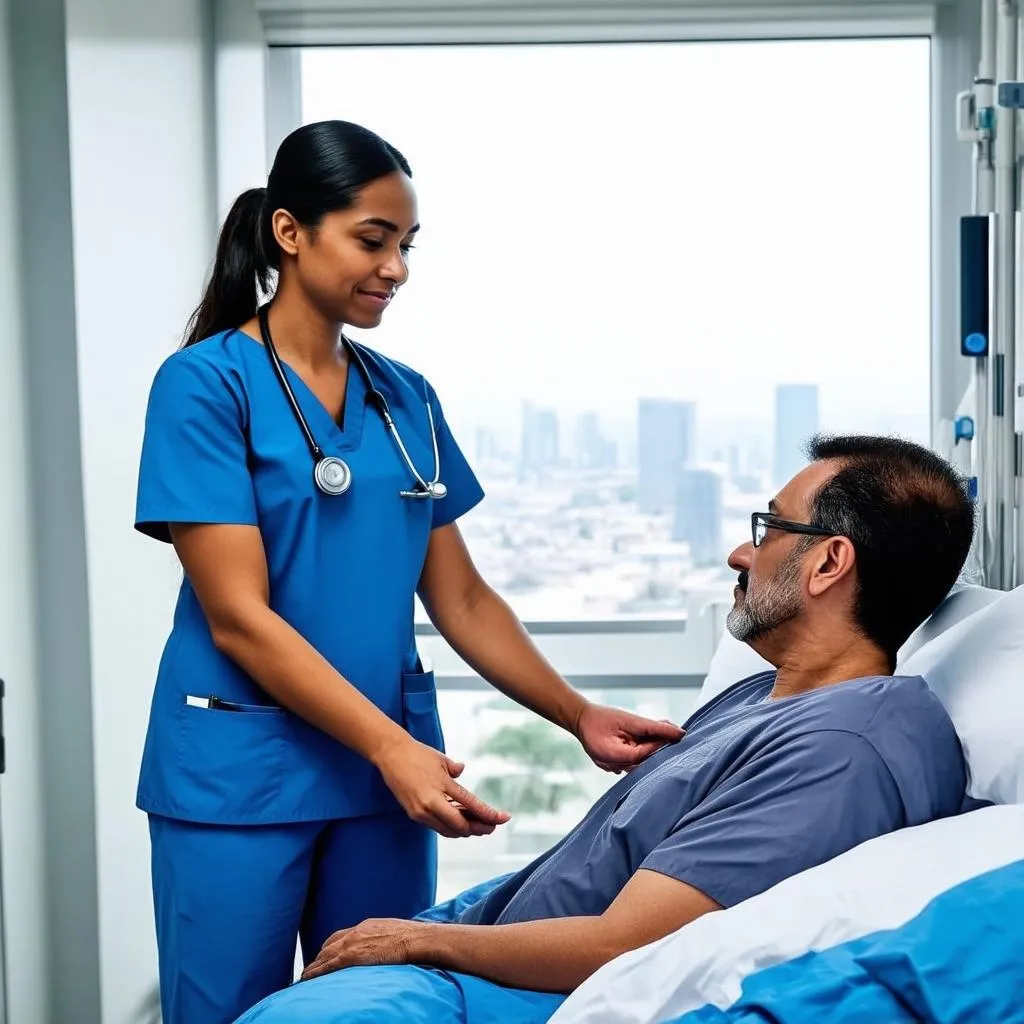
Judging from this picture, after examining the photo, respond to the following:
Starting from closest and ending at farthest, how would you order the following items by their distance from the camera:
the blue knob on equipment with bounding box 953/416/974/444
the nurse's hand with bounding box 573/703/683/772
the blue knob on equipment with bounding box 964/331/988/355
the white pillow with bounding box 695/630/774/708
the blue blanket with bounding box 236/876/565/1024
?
the blue blanket with bounding box 236/876/565/1024 < the nurse's hand with bounding box 573/703/683/772 < the white pillow with bounding box 695/630/774/708 < the blue knob on equipment with bounding box 964/331/988/355 < the blue knob on equipment with bounding box 953/416/974/444

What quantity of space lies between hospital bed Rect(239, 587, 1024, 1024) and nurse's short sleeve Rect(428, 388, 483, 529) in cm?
69

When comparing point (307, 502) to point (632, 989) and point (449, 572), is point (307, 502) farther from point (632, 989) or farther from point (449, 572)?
point (632, 989)

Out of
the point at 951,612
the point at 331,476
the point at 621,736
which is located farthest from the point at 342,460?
the point at 951,612

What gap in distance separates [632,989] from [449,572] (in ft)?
2.66

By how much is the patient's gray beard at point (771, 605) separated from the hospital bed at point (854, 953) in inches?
7.8

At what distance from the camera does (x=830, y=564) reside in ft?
4.30

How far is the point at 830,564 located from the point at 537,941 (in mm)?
495

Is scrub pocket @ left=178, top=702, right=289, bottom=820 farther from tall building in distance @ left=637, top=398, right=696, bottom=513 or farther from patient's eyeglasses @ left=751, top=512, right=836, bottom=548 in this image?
tall building in distance @ left=637, top=398, right=696, bottom=513

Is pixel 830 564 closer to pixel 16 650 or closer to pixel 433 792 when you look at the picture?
pixel 433 792

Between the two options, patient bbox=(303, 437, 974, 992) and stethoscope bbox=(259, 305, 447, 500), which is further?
stethoscope bbox=(259, 305, 447, 500)

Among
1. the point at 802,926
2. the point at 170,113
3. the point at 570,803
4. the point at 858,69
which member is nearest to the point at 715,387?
the point at 858,69

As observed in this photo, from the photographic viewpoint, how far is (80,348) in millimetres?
2002

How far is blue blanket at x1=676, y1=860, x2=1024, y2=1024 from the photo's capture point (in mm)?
838

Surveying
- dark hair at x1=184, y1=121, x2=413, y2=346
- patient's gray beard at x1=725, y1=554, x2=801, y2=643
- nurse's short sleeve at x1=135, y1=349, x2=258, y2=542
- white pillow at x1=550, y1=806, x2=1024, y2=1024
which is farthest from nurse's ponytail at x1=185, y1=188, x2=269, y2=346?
white pillow at x1=550, y1=806, x2=1024, y2=1024
